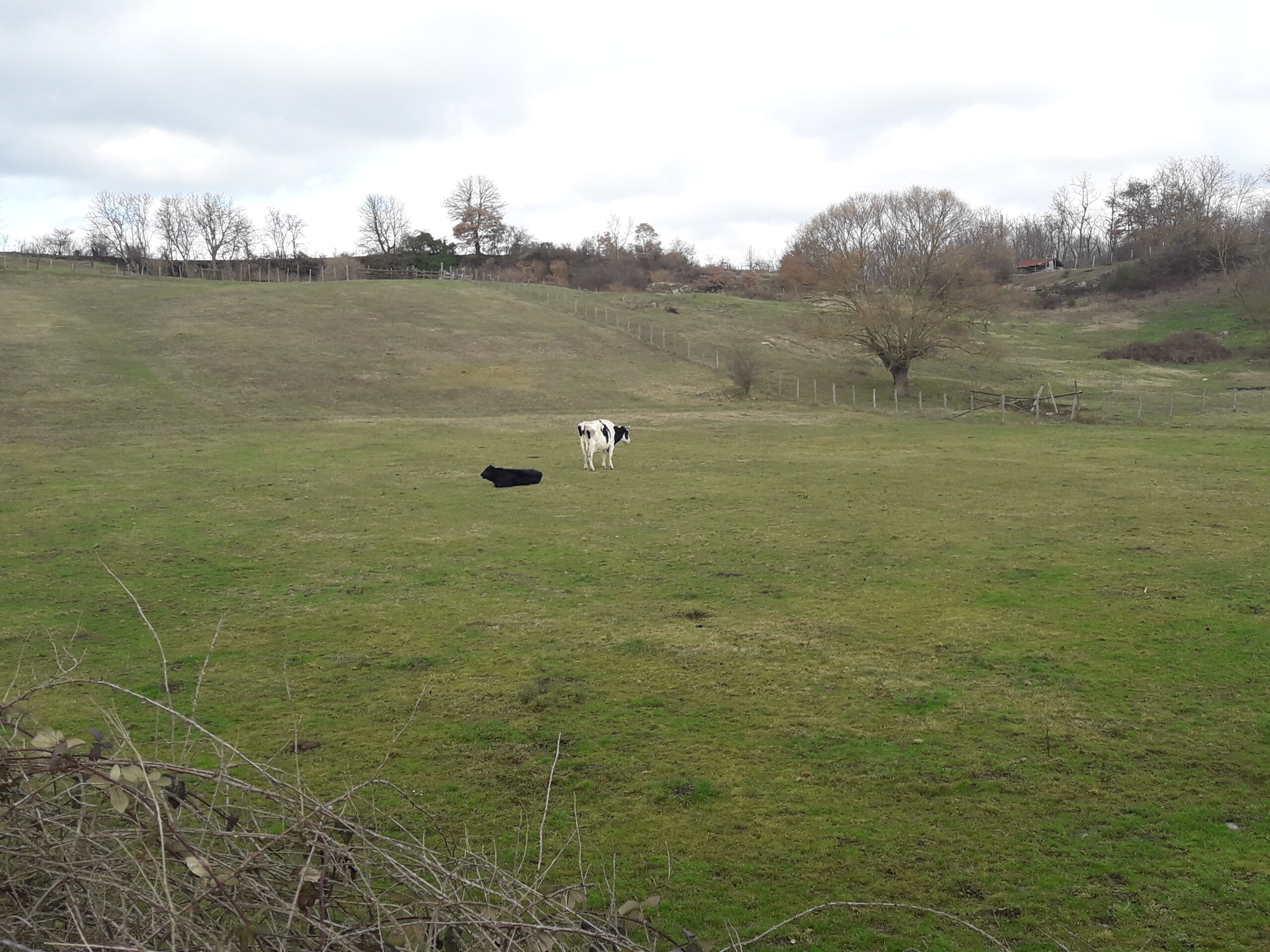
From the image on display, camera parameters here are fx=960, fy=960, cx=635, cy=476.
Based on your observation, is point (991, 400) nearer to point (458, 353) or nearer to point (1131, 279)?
point (458, 353)

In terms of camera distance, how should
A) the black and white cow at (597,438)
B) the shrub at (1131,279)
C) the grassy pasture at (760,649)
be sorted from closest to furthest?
the grassy pasture at (760,649)
the black and white cow at (597,438)
the shrub at (1131,279)

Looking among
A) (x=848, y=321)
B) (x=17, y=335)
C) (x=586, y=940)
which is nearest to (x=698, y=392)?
(x=848, y=321)

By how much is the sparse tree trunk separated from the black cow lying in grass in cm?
2897

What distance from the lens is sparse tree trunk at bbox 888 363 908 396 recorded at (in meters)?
47.8

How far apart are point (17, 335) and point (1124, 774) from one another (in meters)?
53.9

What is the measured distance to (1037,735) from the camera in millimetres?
8250

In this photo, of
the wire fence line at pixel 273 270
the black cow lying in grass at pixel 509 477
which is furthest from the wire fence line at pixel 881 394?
the black cow lying in grass at pixel 509 477

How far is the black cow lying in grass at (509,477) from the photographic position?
73.2 feet

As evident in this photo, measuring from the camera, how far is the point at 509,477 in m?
22.4

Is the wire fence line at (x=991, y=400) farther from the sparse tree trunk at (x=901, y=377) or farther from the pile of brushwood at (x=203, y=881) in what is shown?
the pile of brushwood at (x=203, y=881)

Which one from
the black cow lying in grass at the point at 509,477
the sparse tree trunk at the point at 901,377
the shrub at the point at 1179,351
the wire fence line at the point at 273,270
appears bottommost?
the black cow lying in grass at the point at 509,477

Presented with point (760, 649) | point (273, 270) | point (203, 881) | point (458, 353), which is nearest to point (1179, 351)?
point (458, 353)

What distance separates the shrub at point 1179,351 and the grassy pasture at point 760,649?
35577 millimetres

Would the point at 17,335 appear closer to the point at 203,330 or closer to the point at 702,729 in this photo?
the point at 203,330
